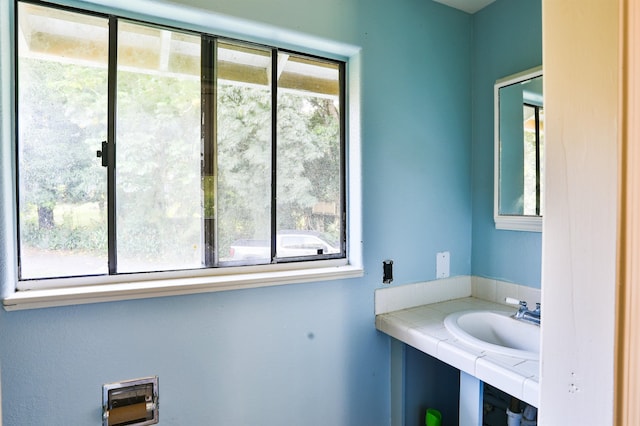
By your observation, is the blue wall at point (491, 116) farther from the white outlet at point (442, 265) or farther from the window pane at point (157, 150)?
the window pane at point (157, 150)

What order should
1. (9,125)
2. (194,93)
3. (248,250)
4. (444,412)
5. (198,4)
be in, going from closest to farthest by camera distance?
1. (9,125)
2. (198,4)
3. (194,93)
4. (248,250)
5. (444,412)

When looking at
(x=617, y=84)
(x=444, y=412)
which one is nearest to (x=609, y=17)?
(x=617, y=84)

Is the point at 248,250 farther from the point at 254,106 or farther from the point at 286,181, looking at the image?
the point at 254,106

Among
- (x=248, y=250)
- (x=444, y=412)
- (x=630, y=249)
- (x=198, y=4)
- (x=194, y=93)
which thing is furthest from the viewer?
(x=444, y=412)

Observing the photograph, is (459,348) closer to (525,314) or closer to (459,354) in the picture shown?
(459,354)

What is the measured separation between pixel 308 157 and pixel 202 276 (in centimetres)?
68

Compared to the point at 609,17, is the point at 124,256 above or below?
below

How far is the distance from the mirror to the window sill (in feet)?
2.64

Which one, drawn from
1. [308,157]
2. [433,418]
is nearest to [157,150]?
[308,157]

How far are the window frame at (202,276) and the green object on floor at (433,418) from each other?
771mm

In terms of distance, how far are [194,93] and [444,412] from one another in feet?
6.49

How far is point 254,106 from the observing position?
1.49 meters

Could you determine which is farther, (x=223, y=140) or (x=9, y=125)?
(x=223, y=140)

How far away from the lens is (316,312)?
1.51 m
